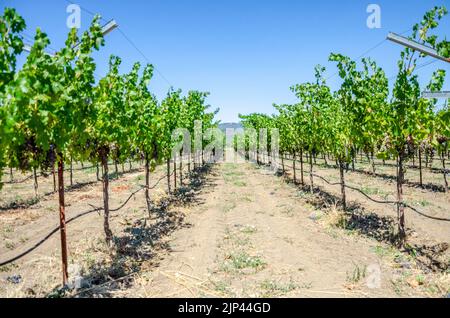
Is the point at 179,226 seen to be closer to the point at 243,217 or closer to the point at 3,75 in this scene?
the point at 243,217

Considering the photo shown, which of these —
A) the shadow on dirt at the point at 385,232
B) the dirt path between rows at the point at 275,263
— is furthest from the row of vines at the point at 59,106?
the shadow on dirt at the point at 385,232

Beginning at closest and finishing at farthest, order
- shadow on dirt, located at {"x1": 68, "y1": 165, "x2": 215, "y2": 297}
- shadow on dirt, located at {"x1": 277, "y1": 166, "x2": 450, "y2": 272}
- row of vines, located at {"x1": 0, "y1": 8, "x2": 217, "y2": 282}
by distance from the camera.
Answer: row of vines, located at {"x1": 0, "y1": 8, "x2": 217, "y2": 282}, shadow on dirt, located at {"x1": 68, "y1": 165, "x2": 215, "y2": 297}, shadow on dirt, located at {"x1": 277, "y1": 166, "x2": 450, "y2": 272}

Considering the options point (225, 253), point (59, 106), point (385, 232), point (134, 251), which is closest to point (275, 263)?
point (225, 253)

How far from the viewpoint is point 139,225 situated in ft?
41.6

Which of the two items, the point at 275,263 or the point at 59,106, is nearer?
the point at 59,106

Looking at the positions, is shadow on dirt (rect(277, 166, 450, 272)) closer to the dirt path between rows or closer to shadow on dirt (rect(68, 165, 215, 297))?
the dirt path between rows

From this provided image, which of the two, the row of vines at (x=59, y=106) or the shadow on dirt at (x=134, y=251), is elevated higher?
the row of vines at (x=59, y=106)

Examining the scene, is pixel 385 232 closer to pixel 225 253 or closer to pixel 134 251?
pixel 225 253

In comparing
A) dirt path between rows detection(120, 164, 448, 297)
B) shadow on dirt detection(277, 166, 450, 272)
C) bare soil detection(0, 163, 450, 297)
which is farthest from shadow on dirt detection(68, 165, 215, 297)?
shadow on dirt detection(277, 166, 450, 272)

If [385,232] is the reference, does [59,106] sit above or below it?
above

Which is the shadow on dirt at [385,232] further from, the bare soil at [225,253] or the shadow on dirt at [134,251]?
the shadow on dirt at [134,251]
